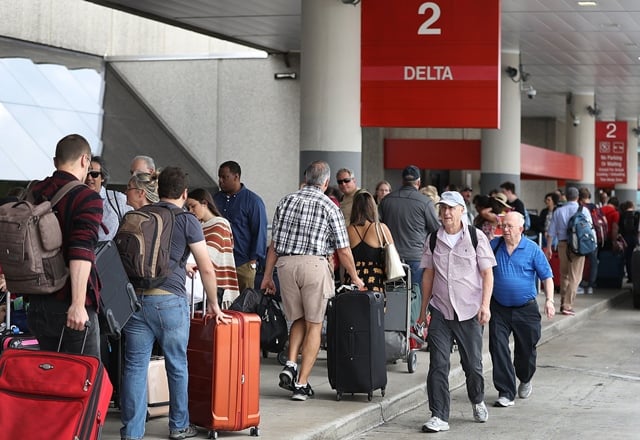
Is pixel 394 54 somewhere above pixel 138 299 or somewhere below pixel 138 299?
above

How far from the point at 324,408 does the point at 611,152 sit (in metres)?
35.9

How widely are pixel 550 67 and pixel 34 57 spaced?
1234 centimetres

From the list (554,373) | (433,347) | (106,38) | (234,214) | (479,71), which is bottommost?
(554,373)

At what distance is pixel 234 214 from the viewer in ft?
37.1

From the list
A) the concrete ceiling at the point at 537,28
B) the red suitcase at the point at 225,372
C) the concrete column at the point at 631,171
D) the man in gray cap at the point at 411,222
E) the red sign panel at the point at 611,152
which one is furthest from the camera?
the concrete column at the point at 631,171

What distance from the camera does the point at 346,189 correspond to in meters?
12.9

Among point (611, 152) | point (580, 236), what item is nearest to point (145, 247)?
point (580, 236)

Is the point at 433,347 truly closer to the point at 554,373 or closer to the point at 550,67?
the point at 554,373

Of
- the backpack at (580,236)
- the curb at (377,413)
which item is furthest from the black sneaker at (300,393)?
the backpack at (580,236)

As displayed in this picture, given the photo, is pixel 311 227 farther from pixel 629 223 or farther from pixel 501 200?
pixel 629 223

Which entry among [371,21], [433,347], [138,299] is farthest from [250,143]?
[138,299]

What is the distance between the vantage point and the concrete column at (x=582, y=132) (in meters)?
35.9

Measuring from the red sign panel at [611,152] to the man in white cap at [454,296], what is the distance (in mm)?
35216

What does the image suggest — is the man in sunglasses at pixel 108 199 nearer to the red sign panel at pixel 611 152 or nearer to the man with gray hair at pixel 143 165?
the man with gray hair at pixel 143 165
